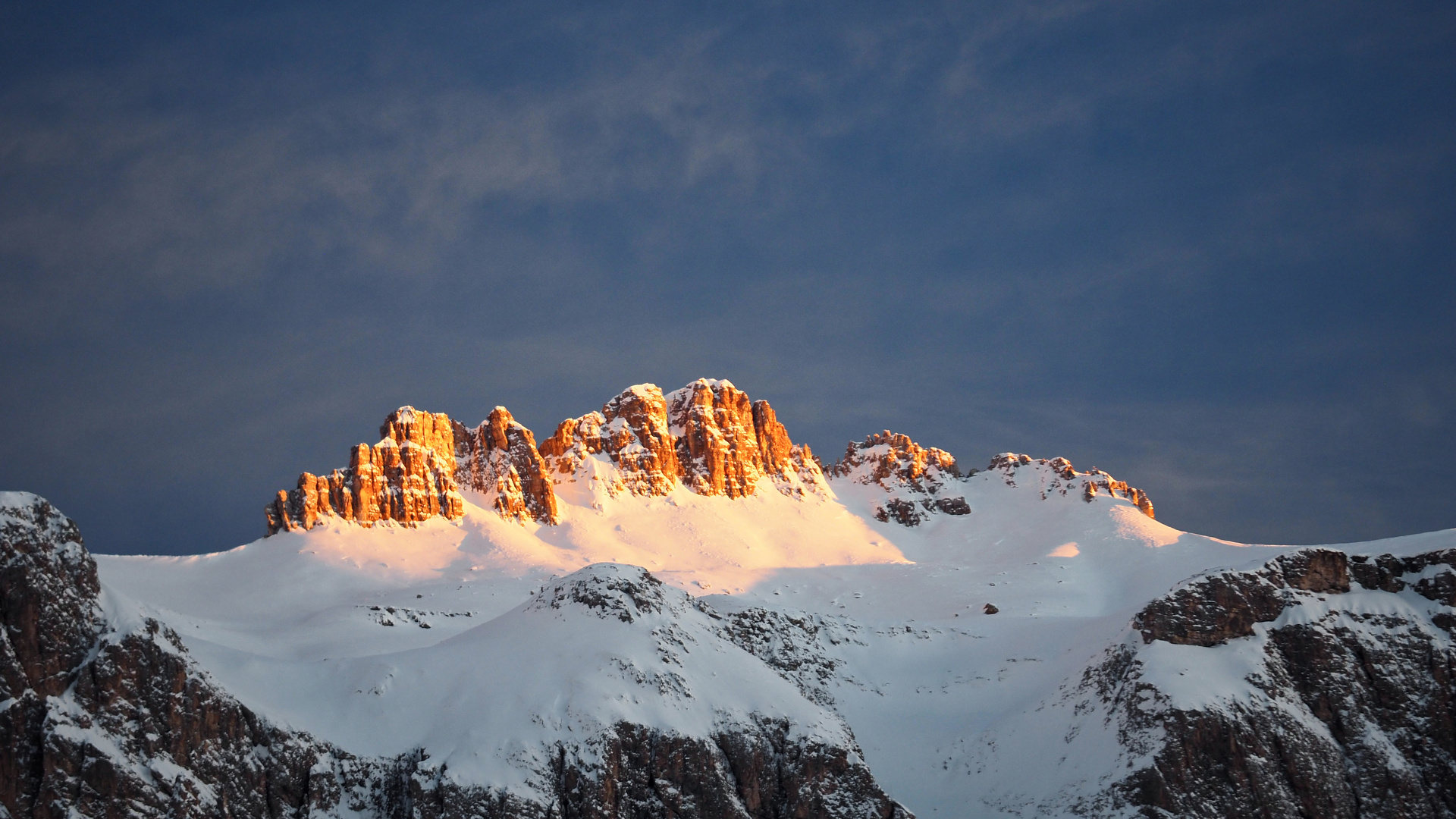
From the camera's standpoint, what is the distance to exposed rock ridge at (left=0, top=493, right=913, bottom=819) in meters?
67.1

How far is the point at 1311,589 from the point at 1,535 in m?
98.4

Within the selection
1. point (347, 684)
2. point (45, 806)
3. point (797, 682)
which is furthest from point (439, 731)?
point (797, 682)

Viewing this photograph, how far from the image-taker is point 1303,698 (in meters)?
99.0

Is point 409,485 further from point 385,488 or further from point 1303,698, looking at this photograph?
point 1303,698

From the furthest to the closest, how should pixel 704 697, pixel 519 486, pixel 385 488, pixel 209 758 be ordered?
pixel 519 486, pixel 385 488, pixel 704 697, pixel 209 758

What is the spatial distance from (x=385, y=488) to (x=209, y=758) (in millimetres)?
110138

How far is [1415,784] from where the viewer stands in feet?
314

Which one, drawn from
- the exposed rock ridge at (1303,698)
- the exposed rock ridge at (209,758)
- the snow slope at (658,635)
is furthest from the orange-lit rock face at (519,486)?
the exposed rock ridge at (209,758)

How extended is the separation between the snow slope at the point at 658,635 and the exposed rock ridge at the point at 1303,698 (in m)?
5.80

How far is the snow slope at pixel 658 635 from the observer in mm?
85250

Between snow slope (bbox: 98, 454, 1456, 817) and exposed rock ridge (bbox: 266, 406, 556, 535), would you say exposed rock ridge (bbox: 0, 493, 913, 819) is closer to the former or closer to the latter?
snow slope (bbox: 98, 454, 1456, 817)

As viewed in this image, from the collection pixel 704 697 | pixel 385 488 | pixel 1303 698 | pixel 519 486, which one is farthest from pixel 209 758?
pixel 519 486

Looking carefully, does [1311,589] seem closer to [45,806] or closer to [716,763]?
[716,763]

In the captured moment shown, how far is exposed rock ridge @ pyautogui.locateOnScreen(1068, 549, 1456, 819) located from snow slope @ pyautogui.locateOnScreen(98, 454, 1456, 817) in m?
5.80
